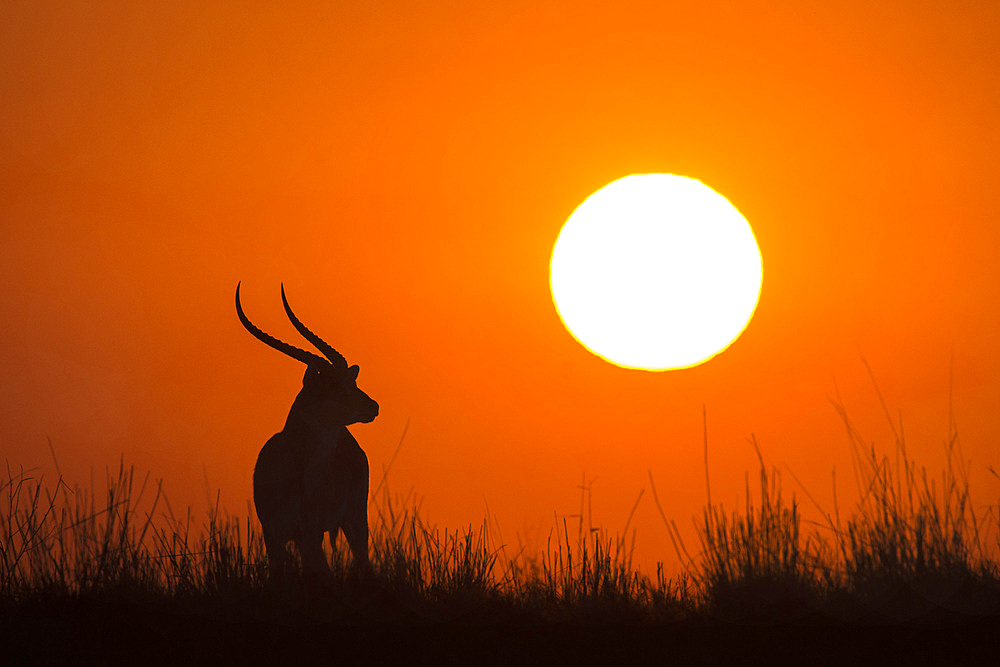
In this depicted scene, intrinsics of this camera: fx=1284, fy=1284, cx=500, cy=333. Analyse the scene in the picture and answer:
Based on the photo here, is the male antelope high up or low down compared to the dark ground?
up

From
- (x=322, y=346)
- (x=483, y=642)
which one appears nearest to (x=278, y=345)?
(x=322, y=346)

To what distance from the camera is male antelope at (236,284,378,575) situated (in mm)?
8523

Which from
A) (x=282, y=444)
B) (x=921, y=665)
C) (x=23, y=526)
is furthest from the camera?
(x=282, y=444)

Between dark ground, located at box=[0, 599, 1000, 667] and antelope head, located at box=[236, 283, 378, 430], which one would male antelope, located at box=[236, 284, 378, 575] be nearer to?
antelope head, located at box=[236, 283, 378, 430]

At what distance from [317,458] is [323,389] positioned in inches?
19.0

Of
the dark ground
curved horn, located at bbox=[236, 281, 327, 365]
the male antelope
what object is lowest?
the dark ground

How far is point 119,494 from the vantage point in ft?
24.8

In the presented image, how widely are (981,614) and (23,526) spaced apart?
531cm

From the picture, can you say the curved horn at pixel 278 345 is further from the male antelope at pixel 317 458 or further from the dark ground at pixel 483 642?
the dark ground at pixel 483 642

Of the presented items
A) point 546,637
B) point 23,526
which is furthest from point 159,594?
point 546,637

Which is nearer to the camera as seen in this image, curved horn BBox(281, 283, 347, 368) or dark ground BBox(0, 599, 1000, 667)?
dark ground BBox(0, 599, 1000, 667)

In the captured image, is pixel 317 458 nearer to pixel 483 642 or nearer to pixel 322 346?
pixel 322 346

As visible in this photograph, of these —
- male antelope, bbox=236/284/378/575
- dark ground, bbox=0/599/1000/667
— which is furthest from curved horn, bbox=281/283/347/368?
dark ground, bbox=0/599/1000/667

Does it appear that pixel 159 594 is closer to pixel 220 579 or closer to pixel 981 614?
pixel 220 579
